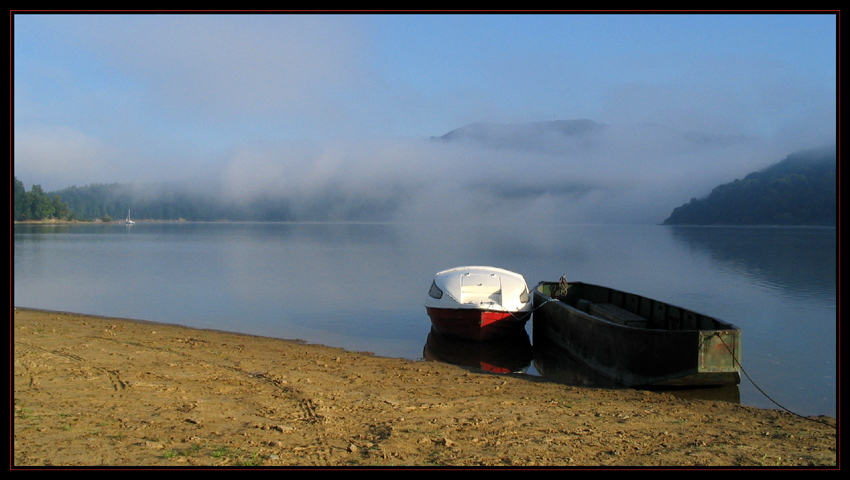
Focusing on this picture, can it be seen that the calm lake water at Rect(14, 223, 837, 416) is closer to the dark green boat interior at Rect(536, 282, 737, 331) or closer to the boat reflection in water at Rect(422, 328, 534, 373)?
the boat reflection in water at Rect(422, 328, 534, 373)

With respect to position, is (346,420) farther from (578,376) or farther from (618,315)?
(618,315)

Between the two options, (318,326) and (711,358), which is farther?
(318,326)

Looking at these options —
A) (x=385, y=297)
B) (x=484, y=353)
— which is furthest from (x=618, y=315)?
(x=385, y=297)

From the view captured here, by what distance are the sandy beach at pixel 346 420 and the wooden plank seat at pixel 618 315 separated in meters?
5.08

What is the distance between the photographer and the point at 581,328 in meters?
16.8

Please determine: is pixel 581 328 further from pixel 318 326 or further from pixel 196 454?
pixel 196 454

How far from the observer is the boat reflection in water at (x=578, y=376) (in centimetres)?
1313

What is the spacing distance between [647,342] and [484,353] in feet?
21.7

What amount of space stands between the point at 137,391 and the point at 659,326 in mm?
15142

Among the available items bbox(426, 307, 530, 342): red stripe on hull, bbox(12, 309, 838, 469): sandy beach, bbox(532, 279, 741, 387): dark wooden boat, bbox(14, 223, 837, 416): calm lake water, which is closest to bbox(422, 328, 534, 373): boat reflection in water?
bbox(14, 223, 837, 416): calm lake water

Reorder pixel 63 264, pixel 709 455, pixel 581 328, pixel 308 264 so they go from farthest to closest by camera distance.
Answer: pixel 308 264 → pixel 63 264 → pixel 581 328 → pixel 709 455

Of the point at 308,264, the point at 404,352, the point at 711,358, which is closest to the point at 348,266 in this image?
the point at 308,264

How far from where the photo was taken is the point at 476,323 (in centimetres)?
1902

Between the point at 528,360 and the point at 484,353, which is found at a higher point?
the point at 484,353
